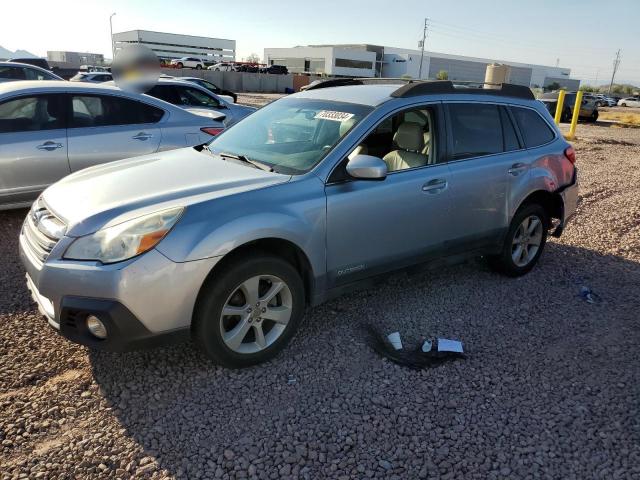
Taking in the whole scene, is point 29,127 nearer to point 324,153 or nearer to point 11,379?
point 11,379

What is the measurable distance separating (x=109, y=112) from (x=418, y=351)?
15.4 feet

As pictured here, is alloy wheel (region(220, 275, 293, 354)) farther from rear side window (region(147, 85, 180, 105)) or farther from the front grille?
rear side window (region(147, 85, 180, 105))

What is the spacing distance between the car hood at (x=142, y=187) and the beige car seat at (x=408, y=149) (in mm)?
1081

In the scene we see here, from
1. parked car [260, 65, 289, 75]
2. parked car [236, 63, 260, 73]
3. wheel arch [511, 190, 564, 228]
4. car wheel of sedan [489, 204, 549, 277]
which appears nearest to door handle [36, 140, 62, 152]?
car wheel of sedan [489, 204, 549, 277]

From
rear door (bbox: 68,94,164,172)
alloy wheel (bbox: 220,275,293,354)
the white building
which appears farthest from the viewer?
the white building

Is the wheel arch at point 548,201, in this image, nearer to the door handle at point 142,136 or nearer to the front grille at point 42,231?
the front grille at point 42,231

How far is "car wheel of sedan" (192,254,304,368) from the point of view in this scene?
3.03 metres

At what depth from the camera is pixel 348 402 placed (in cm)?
307

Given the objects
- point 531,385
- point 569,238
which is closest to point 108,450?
point 531,385

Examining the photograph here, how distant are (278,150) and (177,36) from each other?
359 feet

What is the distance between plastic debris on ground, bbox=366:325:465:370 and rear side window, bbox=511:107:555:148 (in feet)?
7.36

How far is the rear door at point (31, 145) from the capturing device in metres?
5.43

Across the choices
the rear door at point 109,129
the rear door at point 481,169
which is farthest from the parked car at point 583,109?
the rear door at point 109,129

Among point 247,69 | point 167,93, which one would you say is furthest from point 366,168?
point 247,69
